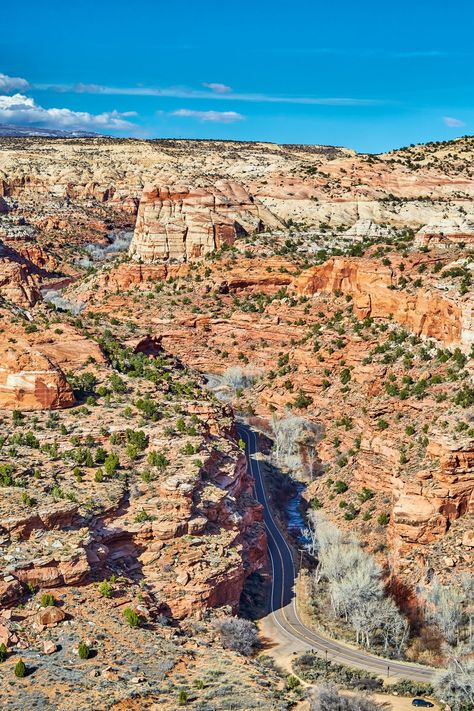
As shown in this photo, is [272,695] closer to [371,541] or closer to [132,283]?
[371,541]

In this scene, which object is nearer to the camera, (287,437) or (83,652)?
(83,652)

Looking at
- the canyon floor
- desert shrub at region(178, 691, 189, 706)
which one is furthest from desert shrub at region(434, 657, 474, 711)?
desert shrub at region(178, 691, 189, 706)

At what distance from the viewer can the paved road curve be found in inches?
1428

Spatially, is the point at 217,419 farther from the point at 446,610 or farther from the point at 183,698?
the point at 183,698

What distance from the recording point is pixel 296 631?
38.9 metres

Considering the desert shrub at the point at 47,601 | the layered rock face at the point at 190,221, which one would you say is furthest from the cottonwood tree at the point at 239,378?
the desert shrub at the point at 47,601

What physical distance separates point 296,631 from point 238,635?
5.07m

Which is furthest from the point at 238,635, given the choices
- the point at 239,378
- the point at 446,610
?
the point at 239,378

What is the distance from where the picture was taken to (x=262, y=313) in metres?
79.0

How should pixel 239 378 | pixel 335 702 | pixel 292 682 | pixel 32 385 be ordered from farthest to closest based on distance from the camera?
pixel 239 378 → pixel 32 385 → pixel 292 682 → pixel 335 702

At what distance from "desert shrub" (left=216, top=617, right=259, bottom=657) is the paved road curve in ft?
8.56

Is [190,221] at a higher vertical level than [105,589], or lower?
higher

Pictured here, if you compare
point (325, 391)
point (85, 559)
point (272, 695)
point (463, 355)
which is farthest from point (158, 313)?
point (272, 695)

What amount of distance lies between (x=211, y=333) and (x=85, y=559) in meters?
48.4
